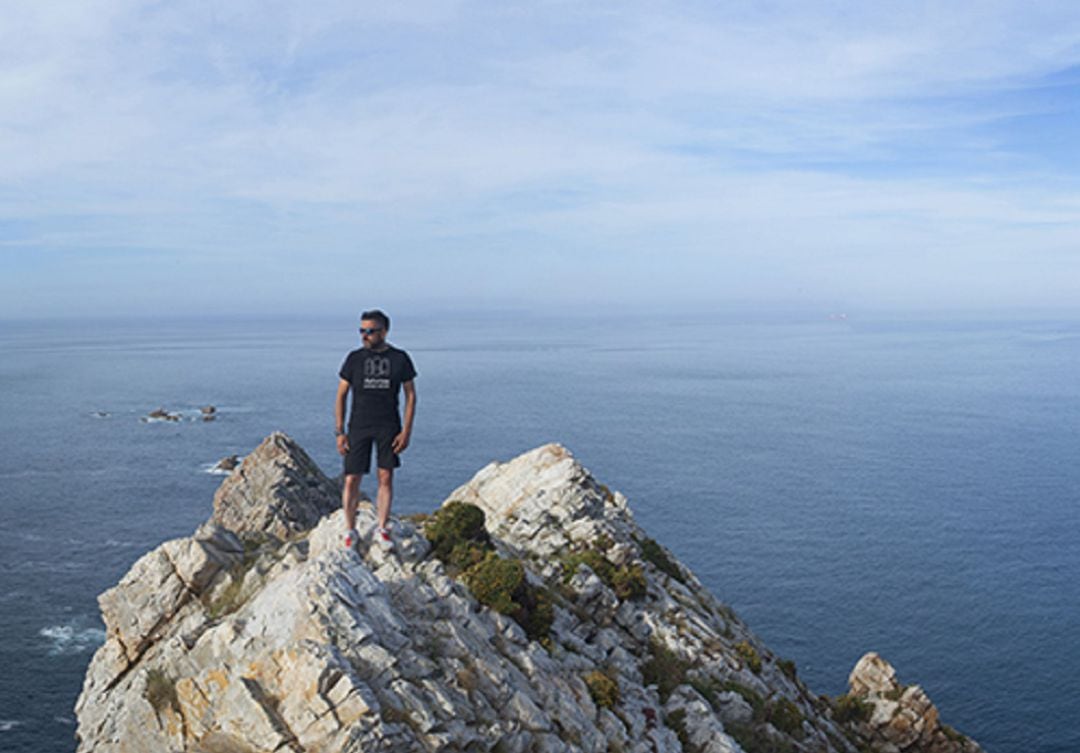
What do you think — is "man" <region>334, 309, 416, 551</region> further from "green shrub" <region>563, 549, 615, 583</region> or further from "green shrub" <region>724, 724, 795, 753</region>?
"green shrub" <region>724, 724, 795, 753</region>

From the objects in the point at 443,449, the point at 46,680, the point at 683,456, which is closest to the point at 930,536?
the point at 683,456

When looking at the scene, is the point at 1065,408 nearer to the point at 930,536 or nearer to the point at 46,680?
the point at 930,536

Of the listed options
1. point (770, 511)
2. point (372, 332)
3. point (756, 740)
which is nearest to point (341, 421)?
point (372, 332)

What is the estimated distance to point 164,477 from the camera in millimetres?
120938

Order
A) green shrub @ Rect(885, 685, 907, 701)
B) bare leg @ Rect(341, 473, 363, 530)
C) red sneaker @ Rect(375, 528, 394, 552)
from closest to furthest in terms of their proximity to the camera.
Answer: bare leg @ Rect(341, 473, 363, 530)
red sneaker @ Rect(375, 528, 394, 552)
green shrub @ Rect(885, 685, 907, 701)

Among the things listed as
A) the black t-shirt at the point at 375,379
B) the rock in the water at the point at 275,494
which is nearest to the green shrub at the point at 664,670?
the black t-shirt at the point at 375,379

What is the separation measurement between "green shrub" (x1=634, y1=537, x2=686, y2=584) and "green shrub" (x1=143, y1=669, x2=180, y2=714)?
889 inches

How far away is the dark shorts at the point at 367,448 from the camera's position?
2136cm

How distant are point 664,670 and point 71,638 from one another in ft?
189

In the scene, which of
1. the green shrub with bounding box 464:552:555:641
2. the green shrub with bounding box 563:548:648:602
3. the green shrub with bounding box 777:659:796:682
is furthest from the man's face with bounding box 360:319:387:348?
the green shrub with bounding box 777:659:796:682

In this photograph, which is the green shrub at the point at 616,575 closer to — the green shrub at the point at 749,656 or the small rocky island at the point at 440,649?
the small rocky island at the point at 440,649

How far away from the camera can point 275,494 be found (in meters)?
85.8

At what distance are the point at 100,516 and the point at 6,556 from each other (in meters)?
14.0

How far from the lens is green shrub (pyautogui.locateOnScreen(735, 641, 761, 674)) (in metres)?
35.0
